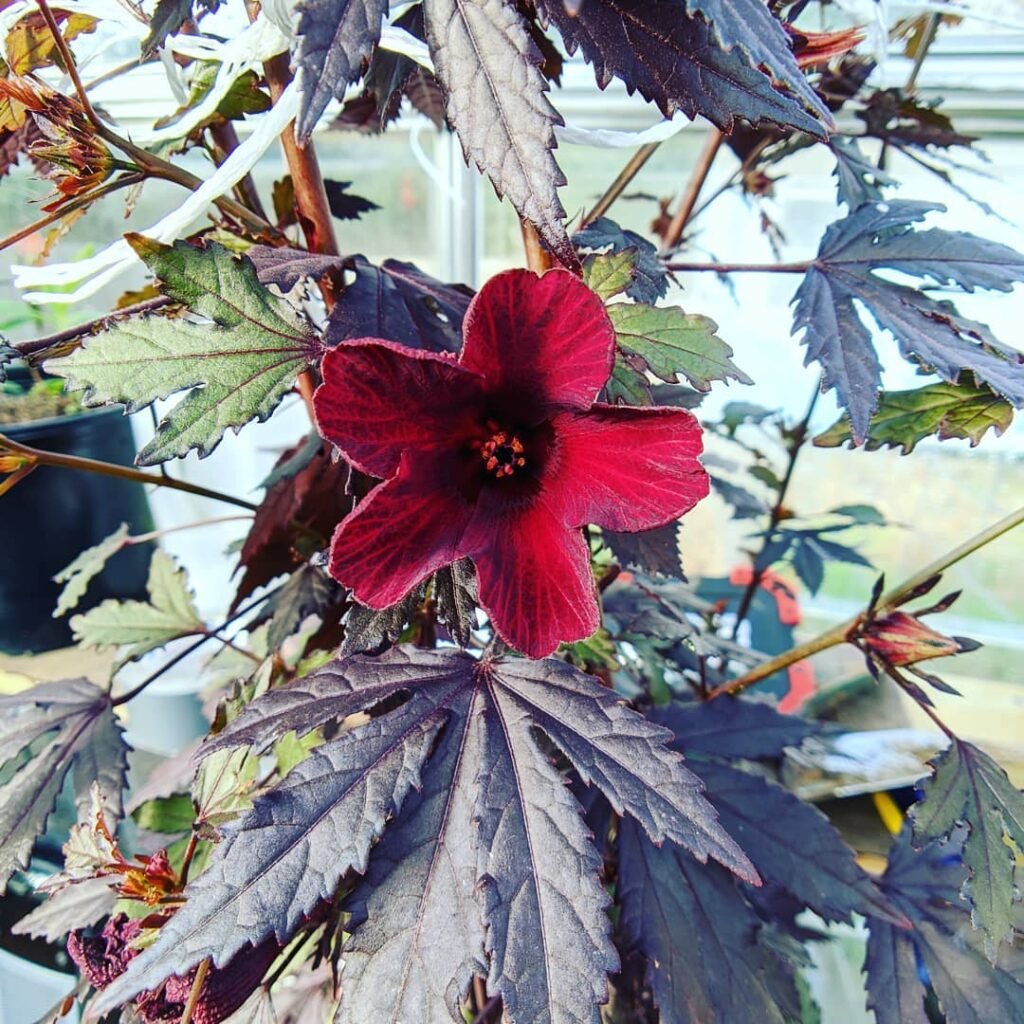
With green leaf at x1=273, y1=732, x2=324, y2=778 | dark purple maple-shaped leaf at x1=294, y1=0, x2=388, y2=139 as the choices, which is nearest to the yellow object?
green leaf at x1=273, y1=732, x2=324, y2=778

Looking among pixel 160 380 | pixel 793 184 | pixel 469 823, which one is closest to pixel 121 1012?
pixel 469 823

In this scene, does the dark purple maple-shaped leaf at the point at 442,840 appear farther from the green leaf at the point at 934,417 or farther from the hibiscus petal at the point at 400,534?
the green leaf at the point at 934,417

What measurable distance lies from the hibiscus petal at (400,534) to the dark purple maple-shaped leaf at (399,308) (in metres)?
0.08

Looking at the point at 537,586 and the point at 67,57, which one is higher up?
the point at 67,57

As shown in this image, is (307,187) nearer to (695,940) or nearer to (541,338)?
(541,338)

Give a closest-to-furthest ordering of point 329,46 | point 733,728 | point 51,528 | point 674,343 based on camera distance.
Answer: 1. point 329,46
2. point 674,343
3. point 733,728
4. point 51,528

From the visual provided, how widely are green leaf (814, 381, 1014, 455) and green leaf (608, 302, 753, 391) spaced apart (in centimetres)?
13

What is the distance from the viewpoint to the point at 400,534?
1.08 ft

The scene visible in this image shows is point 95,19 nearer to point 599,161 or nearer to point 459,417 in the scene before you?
point 459,417

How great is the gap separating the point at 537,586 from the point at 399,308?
16cm

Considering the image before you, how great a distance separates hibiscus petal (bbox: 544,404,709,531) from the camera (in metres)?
0.31

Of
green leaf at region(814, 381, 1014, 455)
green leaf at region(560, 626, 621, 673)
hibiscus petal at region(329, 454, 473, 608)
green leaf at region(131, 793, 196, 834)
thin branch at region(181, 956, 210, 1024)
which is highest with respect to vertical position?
hibiscus petal at region(329, 454, 473, 608)

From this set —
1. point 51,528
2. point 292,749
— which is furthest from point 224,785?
point 51,528

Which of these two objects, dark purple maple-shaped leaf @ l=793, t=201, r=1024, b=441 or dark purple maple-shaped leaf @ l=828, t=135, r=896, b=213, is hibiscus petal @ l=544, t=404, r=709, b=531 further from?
dark purple maple-shaped leaf @ l=828, t=135, r=896, b=213
